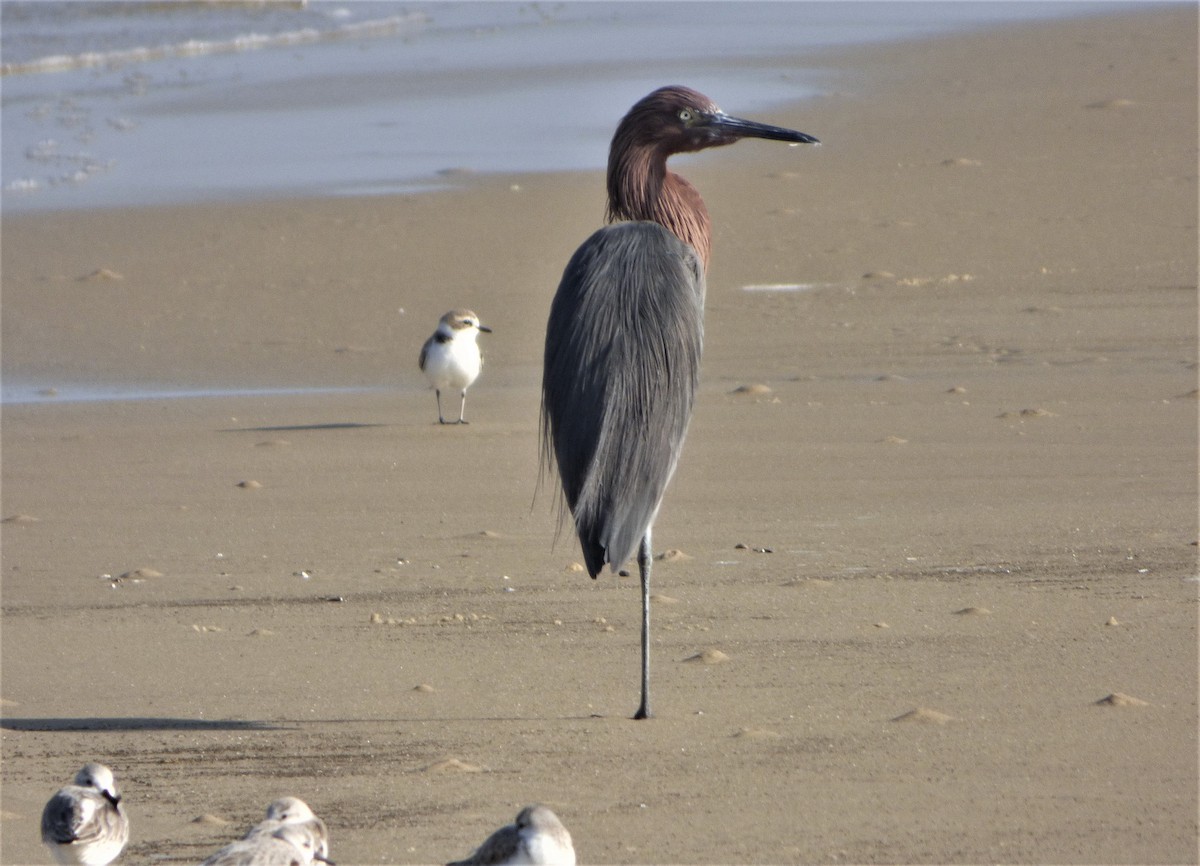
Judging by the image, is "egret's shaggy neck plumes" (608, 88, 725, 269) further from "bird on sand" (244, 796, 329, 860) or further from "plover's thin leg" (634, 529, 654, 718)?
"bird on sand" (244, 796, 329, 860)

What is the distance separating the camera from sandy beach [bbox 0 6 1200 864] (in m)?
4.91

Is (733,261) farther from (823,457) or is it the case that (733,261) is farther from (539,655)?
(539,655)

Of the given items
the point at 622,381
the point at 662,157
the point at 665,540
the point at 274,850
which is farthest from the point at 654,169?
the point at 274,850

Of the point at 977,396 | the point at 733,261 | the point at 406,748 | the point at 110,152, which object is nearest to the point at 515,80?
the point at 110,152

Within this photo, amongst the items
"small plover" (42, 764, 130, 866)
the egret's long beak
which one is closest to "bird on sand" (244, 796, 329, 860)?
"small plover" (42, 764, 130, 866)

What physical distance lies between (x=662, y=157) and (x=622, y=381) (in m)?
1.06

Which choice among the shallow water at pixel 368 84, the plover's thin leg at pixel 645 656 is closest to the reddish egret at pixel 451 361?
the plover's thin leg at pixel 645 656

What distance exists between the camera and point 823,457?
28.9 ft

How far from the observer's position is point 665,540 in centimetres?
766

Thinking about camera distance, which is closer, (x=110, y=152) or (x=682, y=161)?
(x=682, y=161)

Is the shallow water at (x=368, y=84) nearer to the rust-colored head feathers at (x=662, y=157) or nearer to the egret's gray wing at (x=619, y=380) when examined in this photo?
the rust-colored head feathers at (x=662, y=157)

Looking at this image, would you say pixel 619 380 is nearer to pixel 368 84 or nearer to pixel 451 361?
pixel 451 361

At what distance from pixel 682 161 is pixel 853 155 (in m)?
1.95

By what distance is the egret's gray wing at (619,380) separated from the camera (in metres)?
5.48
